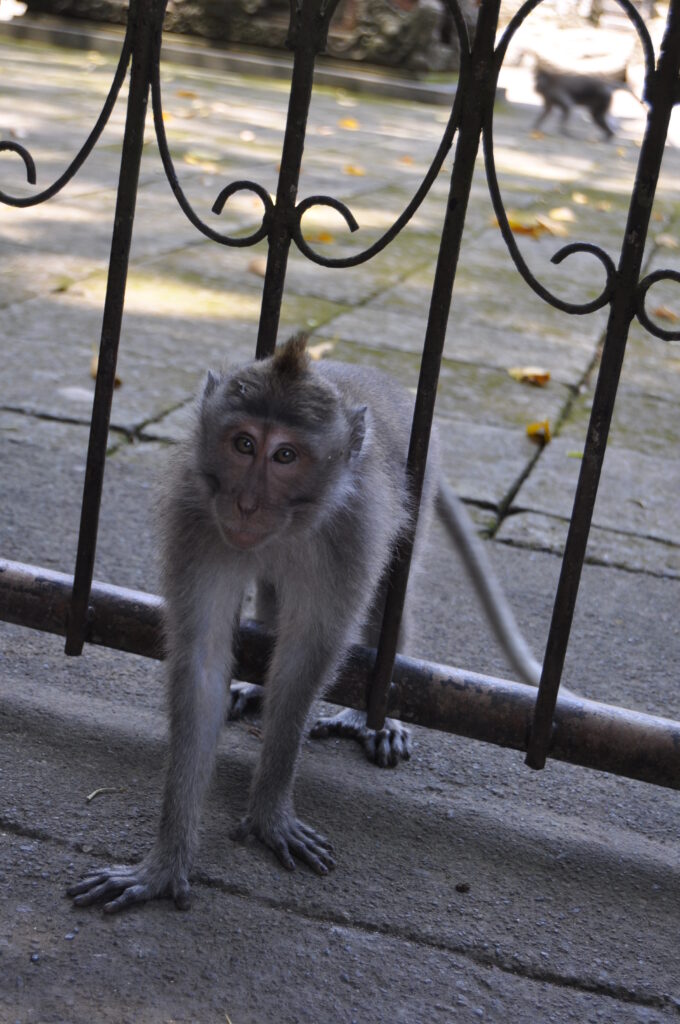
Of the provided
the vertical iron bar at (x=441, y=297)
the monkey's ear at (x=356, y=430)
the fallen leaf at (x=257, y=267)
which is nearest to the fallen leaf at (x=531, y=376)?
the fallen leaf at (x=257, y=267)

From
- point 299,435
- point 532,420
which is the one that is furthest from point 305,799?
point 532,420

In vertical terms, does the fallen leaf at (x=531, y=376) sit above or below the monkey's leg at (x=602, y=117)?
below

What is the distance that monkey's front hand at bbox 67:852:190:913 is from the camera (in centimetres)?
186

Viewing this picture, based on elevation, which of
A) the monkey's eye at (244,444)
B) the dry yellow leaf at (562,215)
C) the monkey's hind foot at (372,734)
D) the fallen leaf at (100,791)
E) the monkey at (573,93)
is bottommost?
the monkey's hind foot at (372,734)

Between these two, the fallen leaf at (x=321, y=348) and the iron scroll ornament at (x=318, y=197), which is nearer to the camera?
the iron scroll ornament at (x=318, y=197)

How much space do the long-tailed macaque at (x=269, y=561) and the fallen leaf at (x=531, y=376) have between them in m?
2.75

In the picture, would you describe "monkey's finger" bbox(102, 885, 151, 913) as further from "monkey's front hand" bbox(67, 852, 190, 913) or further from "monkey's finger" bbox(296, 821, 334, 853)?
"monkey's finger" bbox(296, 821, 334, 853)

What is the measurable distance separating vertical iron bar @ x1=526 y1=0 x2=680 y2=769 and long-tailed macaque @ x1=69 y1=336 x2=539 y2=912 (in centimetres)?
32

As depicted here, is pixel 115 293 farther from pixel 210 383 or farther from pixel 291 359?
pixel 291 359

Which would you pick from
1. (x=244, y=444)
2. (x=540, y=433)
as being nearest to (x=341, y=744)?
(x=244, y=444)

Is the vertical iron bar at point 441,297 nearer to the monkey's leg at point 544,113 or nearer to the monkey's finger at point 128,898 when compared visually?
the monkey's finger at point 128,898

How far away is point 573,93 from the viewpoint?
13570 millimetres

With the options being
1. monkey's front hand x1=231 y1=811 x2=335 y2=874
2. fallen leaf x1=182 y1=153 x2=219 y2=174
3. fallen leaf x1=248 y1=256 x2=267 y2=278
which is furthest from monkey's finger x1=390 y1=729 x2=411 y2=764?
fallen leaf x1=182 y1=153 x2=219 y2=174

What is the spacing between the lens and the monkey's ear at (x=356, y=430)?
82.8 inches
